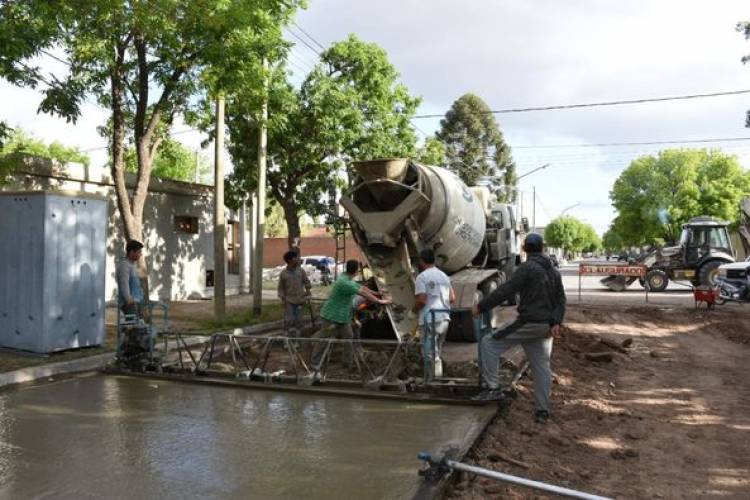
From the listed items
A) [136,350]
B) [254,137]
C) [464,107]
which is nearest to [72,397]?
[136,350]

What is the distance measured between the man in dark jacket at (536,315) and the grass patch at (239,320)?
7.57 meters

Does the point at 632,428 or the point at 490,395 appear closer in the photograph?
the point at 632,428

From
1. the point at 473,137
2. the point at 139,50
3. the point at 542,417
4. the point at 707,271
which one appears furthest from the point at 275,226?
the point at 542,417

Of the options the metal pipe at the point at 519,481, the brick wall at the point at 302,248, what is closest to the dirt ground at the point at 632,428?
the metal pipe at the point at 519,481

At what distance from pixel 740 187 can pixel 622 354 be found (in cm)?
4405

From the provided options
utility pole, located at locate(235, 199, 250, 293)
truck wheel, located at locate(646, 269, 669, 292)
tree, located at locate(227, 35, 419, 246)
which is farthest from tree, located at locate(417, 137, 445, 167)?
truck wheel, located at locate(646, 269, 669, 292)

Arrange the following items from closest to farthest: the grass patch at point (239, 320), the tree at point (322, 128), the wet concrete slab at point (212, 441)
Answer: the wet concrete slab at point (212, 441) → the grass patch at point (239, 320) → the tree at point (322, 128)

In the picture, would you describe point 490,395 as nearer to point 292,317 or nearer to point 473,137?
point 292,317

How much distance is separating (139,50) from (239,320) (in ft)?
19.0

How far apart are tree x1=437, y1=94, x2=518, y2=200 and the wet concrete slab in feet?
149

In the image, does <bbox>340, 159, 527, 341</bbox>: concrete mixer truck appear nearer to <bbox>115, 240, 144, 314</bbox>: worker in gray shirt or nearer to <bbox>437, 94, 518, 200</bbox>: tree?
<bbox>115, 240, 144, 314</bbox>: worker in gray shirt

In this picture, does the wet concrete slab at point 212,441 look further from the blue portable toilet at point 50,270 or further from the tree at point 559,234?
the tree at point 559,234

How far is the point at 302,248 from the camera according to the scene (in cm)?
5881

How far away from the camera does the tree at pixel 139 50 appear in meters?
8.92
